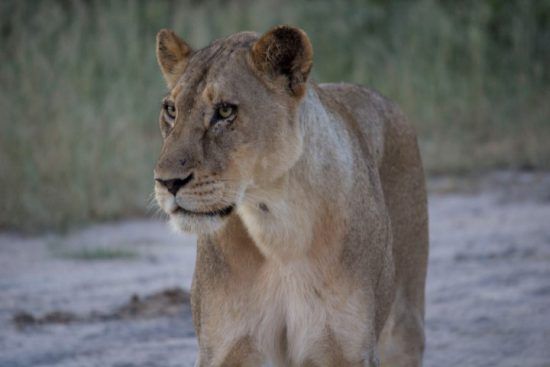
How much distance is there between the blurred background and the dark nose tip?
79.3 inches

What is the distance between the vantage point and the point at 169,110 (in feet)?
12.1

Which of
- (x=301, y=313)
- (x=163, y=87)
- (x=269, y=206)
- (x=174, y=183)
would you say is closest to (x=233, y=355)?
(x=301, y=313)

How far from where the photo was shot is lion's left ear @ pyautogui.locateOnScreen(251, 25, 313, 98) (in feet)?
11.9

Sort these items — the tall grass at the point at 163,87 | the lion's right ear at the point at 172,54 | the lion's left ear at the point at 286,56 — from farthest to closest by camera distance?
1. the tall grass at the point at 163,87
2. the lion's right ear at the point at 172,54
3. the lion's left ear at the point at 286,56

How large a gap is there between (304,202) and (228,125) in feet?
1.21

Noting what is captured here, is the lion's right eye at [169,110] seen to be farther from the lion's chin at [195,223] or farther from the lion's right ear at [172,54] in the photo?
the lion's chin at [195,223]

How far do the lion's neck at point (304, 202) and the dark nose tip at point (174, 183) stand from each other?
272 mm

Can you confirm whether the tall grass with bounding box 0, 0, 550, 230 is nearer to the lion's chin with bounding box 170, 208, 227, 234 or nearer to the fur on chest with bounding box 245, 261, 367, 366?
the fur on chest with bounding box 245, 261, 367, 366

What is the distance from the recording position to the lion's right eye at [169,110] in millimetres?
3658

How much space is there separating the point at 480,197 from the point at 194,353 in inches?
161

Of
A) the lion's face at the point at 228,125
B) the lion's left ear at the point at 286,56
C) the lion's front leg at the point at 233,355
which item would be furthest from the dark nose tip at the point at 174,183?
the lion's front leg at the point at 233,355

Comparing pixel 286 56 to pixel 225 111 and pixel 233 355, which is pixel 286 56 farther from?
pixel 233 355

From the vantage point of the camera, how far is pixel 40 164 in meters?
8.98

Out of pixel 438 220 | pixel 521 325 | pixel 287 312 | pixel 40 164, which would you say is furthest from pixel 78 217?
pixel 287 312
